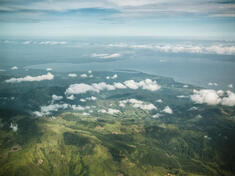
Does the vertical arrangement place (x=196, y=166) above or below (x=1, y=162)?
below

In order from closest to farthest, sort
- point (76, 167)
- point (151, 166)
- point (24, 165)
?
point (24, 165)
point (76, 167)
point (151, 166)

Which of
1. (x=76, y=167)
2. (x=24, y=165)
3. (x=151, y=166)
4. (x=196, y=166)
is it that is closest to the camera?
(x=24, y=165)

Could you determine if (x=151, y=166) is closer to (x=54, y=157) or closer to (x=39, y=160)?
(x=54, y=157)

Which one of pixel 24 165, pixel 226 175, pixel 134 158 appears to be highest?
pixel 24 165

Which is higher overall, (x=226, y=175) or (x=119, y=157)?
(x=119, y=157)

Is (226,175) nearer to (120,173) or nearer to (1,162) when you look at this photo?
(120,173)

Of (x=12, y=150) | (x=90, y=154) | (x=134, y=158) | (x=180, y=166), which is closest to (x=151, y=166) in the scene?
(x=134, y=158)

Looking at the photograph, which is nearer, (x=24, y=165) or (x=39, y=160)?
(x=24, y=165)

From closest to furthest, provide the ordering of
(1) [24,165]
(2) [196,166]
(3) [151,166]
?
(1) [24,165]
(3) [151,166]
(2) [196,166]

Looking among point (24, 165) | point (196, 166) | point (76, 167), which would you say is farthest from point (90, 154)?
point (196, 166)
